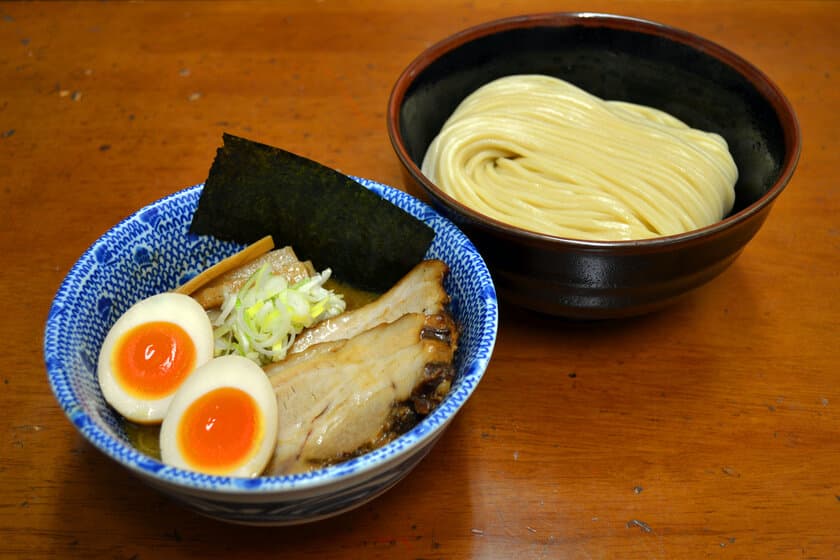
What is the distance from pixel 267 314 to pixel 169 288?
26cm

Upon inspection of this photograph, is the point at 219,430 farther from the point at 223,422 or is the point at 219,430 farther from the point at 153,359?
the point at 153,359

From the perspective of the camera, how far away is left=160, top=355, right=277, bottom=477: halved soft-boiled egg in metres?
1.08

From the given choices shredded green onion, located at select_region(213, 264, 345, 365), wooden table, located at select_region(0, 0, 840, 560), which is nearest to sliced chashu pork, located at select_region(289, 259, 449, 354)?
A: shredded green onion, located at select_region(213, 264, 345, 365)

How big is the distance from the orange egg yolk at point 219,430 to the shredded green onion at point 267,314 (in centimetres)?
19

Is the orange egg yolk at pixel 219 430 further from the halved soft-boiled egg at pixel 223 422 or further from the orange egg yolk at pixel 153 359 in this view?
the orange egg yolk at pixel 153 359

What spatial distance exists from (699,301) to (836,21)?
62.7 inches

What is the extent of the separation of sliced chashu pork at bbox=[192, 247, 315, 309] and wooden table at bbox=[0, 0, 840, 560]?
35cm

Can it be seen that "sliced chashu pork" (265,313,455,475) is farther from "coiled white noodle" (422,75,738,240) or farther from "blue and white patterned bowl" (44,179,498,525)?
"coiled white noodle" (422,75,738,240)

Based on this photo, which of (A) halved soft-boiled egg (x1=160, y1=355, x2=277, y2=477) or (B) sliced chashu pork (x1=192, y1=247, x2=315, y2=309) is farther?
(B) sliced chashu pork (x1=192, y1=247, x2=315, y2=309)

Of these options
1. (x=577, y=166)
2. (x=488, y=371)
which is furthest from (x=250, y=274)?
(x=577, y=166)

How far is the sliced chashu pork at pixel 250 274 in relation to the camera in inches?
55.9

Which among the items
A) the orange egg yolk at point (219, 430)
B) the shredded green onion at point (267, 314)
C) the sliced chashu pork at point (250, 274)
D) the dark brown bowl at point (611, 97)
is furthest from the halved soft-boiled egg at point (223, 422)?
the dark brown bowl at point (611, 97)

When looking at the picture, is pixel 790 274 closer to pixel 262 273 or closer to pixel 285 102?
pixel 262 273

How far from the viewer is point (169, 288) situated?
57.6 inches
